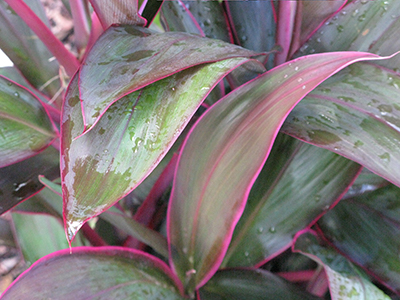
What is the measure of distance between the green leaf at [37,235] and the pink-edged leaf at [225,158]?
0.24 meters

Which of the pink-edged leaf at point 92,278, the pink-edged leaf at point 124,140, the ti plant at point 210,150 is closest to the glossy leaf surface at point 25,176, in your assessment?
the ti plant at point 210,150

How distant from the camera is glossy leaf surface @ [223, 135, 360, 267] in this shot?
0.47 m

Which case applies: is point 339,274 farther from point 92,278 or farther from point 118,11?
point 118,11

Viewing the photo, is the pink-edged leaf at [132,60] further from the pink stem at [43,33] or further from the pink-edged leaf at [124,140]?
the pink stem at [43,33]

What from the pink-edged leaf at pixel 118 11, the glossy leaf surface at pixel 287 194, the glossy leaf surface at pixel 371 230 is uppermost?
the pink-edged leaf at pixel 118 11

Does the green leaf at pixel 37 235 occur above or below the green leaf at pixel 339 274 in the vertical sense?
above

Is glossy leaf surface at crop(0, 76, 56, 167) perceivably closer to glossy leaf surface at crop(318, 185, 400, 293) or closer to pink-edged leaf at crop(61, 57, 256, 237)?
pink-edged leaf at crop(61, 57, 256, 237)

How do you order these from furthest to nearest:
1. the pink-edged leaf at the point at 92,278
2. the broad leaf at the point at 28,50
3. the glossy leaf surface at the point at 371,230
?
the broad leaf at the point at 28,50, the glossy leaf surface at the point at 371,230, the pink-edged leaf at the point at 92,278

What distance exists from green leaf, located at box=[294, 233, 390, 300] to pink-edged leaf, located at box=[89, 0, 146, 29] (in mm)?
384

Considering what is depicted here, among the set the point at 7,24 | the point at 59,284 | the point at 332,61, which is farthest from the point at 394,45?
the point at 7,24

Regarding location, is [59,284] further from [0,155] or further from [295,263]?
[295,263]

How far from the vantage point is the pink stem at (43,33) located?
482 millimetres

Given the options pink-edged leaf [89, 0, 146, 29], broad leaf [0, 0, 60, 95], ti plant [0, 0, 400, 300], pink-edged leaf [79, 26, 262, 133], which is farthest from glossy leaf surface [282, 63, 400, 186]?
broad leaf [0, 0, 60, 95]

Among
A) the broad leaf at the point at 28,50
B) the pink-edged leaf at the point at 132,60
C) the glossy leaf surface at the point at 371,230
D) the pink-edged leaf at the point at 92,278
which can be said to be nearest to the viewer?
the pink-edged leaf at the point at 132,60
